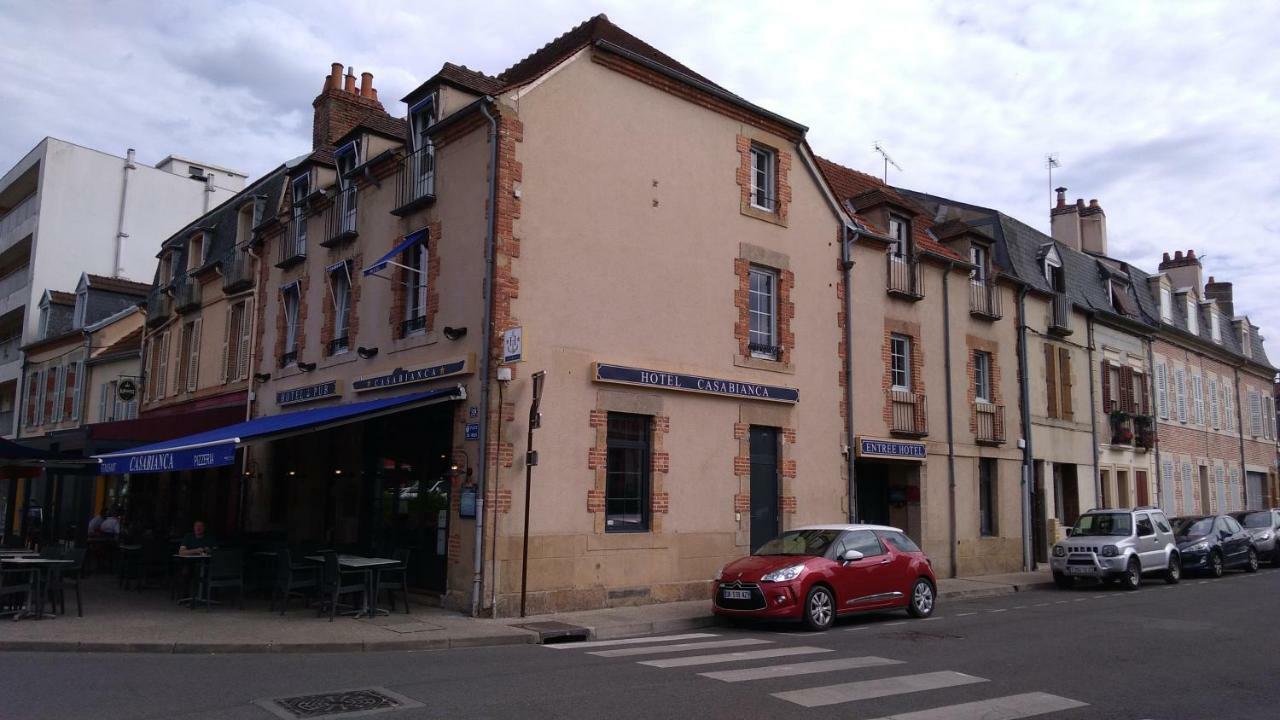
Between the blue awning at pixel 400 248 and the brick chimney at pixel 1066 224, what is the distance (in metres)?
22.6

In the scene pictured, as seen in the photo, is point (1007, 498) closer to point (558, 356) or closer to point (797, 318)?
point (797, 318)

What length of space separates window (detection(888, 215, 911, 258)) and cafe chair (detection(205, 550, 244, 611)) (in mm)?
13797

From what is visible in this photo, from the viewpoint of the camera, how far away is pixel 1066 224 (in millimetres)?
30188

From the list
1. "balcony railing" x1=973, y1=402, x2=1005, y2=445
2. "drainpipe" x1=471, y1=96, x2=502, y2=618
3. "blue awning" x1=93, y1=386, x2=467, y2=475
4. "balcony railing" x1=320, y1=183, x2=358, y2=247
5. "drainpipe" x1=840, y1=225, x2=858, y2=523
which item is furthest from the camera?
"balcony railing" x1=973, y1=402, x2=1005, y2=445

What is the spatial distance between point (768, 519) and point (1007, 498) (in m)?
8.02

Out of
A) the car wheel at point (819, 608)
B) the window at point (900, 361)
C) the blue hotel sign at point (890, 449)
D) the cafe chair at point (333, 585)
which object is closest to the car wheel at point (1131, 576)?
the blue hotel sign at point (890, 449)

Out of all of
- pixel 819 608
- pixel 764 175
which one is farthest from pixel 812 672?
pixel 764 175

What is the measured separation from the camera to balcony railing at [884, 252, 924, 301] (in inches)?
765

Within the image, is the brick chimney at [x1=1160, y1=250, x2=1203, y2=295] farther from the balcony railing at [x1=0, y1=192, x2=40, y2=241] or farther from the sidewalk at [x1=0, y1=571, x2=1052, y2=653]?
the balcony railing at [x1=0, y1=192, x2=40, y2=241]

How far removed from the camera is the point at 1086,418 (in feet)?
80.9

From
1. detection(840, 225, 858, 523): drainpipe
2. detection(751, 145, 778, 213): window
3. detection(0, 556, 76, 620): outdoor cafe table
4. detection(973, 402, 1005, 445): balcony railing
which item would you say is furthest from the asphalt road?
detection(973, 402, 1005, 445): balcony railing

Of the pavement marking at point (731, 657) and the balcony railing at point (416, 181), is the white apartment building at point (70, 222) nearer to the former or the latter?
the balcony railing at point (416, 181)

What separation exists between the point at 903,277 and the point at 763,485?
6.11 metres

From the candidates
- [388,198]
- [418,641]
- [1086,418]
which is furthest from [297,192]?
[1086,418]
